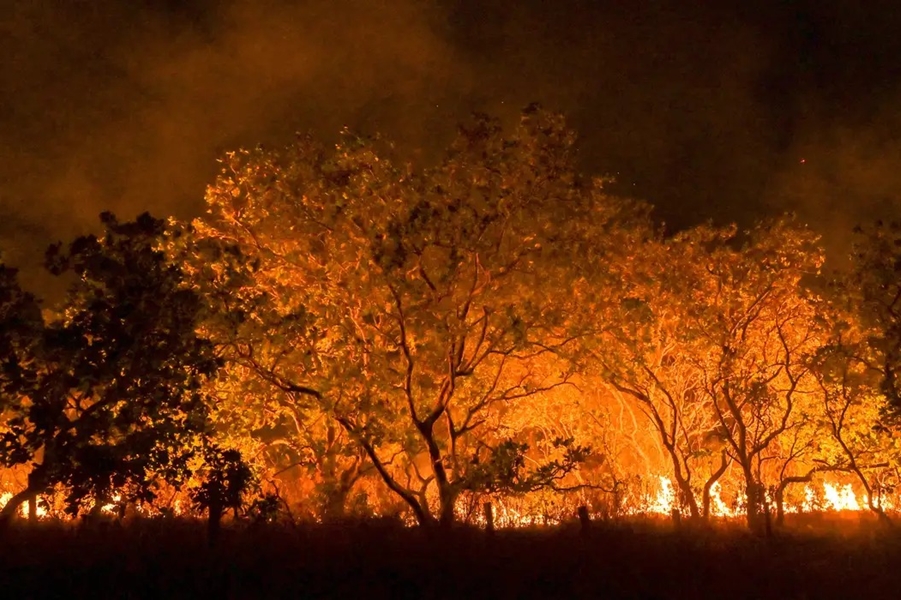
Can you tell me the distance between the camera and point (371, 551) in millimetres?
11234

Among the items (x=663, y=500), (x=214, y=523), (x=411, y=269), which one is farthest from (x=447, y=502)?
(x=663, y=500)

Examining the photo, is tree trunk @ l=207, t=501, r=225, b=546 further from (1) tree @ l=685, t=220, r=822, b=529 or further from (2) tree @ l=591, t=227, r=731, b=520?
(1) tree @ l=685, t=220, r=822, b=529

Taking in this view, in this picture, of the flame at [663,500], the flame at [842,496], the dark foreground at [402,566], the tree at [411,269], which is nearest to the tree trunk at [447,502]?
the tree at [411,269]

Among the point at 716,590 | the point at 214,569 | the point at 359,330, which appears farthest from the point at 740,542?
the point at 214,569

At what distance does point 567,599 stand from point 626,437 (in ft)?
60.8

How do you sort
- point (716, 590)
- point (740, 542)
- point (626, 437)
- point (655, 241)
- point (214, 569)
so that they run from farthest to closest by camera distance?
point (626, 437) → point (655, 241) → point (740, 542) → point (716, 590) → point (214, 569)

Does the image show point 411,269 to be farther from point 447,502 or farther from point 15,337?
point 15,337

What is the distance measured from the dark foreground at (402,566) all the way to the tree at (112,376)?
97 cm

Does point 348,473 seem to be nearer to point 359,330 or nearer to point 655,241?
point 359,330

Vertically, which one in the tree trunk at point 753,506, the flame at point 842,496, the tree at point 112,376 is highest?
the tree at point 112,376

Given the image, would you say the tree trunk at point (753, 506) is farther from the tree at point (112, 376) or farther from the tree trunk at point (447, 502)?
the tree at point (112, 376)

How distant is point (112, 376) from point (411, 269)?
21.2 feet

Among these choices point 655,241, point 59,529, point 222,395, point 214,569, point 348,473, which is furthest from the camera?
point 655,241

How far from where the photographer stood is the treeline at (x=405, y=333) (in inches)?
425
